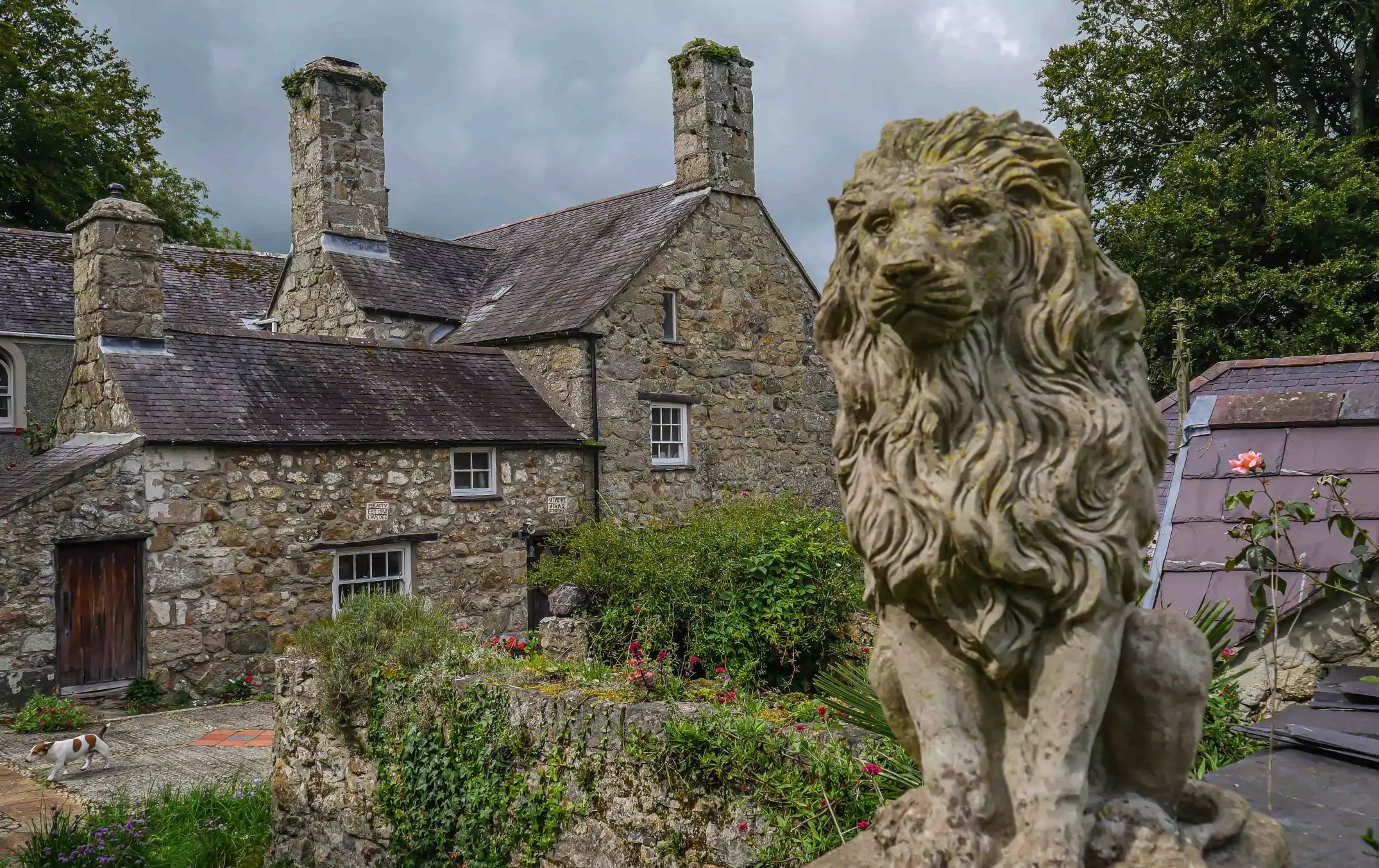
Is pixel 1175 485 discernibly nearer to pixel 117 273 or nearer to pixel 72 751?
pixel 72 751

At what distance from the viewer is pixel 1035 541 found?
230 centimetres

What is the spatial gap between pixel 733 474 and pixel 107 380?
871 cm

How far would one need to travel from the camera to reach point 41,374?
59.3 ft

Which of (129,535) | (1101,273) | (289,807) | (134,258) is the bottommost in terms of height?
(289,807)

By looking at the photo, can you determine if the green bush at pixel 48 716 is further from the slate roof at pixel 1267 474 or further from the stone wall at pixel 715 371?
the slate roof at pixel 1267 474

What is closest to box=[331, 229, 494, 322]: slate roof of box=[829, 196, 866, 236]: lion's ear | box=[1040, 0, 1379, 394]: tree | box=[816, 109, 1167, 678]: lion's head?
box=[1040, 0, 1379, 394]: tree

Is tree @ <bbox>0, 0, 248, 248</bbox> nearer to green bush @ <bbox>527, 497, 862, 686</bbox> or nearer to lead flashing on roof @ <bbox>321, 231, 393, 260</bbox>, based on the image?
lead flashing on roof @ <bbox>321, 231, 393, 260</bbox>

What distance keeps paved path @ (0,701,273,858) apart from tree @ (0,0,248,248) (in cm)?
1822

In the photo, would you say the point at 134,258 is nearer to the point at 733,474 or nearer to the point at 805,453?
the point at 733,474

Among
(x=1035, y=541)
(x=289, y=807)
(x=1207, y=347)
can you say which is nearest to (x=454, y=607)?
(x=289, y=807)

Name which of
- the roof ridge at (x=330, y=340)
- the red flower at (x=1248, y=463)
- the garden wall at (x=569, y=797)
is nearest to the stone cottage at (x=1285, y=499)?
the red flower at (x=1248, y=463)

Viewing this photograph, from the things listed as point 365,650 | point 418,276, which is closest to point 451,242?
point 418,276

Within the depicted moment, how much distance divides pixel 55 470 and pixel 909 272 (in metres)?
11.8

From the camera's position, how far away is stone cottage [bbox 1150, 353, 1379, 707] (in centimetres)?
402
